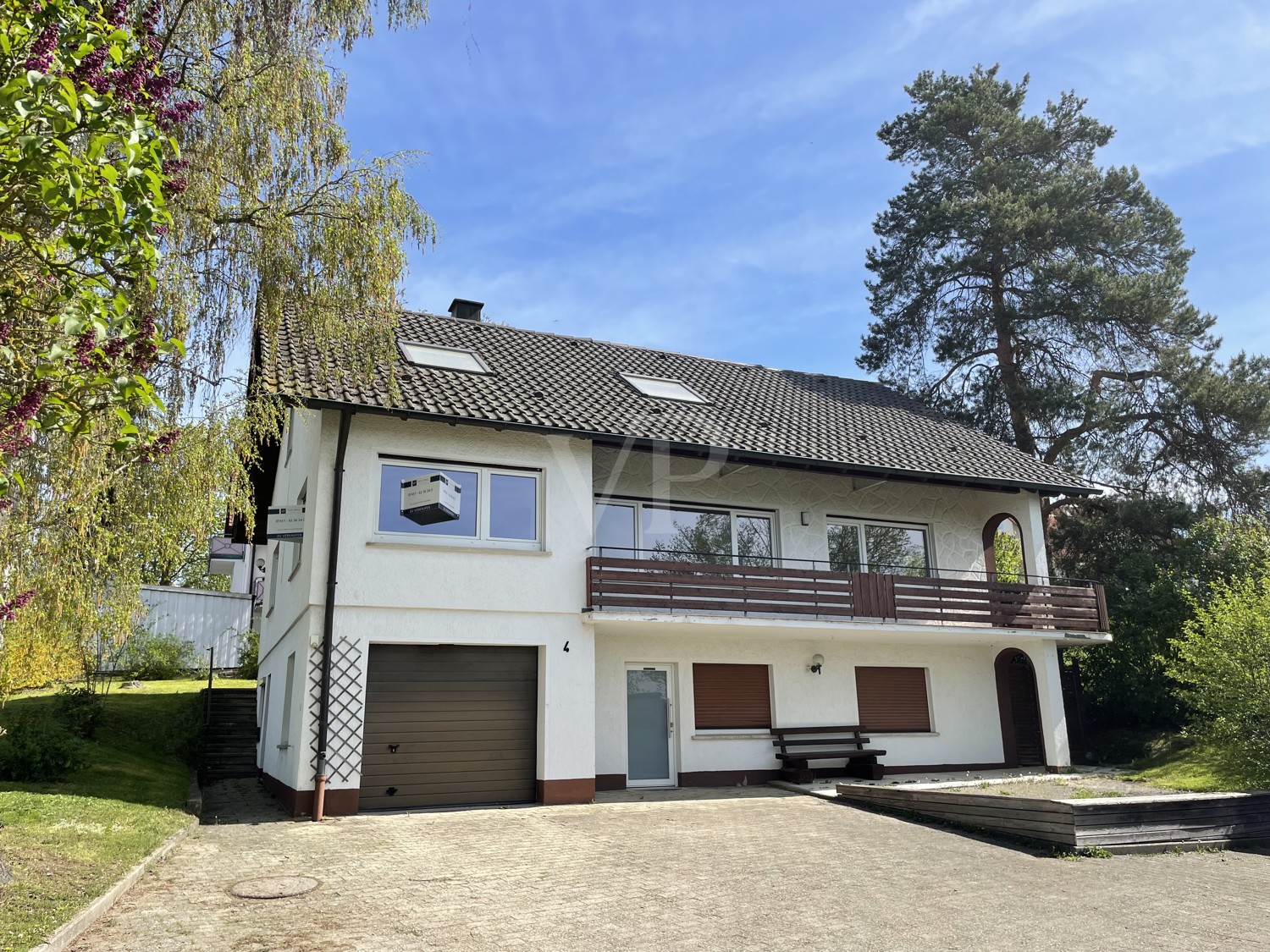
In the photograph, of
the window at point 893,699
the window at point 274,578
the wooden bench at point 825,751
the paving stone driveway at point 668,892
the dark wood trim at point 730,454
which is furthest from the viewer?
the window at point 274,578

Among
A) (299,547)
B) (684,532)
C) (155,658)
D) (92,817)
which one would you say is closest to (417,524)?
(299,547)

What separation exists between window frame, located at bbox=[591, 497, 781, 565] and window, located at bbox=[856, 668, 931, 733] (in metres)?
2.93

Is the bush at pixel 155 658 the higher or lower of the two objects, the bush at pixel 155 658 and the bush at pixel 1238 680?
the higher

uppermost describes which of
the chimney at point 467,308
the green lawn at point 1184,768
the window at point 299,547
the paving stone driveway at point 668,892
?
the chimney at point 467,308

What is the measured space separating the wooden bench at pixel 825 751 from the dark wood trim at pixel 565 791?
13.1 feet

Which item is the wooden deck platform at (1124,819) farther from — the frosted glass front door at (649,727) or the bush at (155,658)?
the bush at (155,658)

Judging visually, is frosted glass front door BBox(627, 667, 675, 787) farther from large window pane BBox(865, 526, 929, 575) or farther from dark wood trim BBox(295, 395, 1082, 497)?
large window pane BBox(865, 526, 929, 575)

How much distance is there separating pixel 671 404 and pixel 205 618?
61.8 ft

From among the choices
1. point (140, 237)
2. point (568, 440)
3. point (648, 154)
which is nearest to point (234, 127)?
point (140, 237)

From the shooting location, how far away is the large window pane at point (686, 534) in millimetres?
15773

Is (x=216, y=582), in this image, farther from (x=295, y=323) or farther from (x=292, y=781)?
(x=295, y=323)

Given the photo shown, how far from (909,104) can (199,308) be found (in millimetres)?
27924

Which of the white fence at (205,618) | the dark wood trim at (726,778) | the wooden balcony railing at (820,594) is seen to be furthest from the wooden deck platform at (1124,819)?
the white fence at (205,618)

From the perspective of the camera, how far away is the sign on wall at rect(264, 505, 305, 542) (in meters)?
13.5
